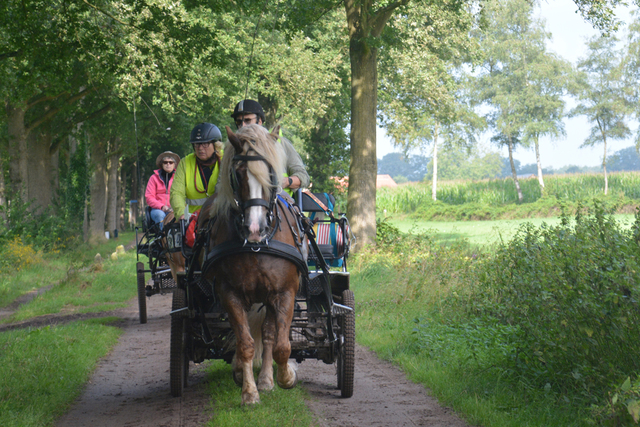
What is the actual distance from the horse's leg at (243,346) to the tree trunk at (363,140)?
10517 mm

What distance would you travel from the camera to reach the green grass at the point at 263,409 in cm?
464

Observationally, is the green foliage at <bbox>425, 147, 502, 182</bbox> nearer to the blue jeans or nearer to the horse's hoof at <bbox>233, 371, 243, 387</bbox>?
the blue jeans

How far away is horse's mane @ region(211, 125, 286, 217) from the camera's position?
4.82 meters

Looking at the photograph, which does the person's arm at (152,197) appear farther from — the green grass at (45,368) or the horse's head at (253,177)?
the horse's head at (253,177)

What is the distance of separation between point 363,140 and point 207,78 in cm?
849

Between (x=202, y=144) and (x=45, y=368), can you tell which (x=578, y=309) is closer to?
(x=202, y=144)

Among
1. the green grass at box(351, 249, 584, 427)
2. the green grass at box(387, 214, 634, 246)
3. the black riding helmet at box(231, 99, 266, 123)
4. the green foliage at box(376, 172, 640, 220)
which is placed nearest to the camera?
the green grass at box(351, 249, 584, 427)

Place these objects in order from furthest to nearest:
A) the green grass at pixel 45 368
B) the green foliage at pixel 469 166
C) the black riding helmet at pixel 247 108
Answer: the green foliage at pixel 469 166 → the black riding helmet at pixel 247 108 → the green grass at pixel 45 368

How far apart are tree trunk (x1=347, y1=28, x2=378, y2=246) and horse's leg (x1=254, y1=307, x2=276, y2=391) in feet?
33.6

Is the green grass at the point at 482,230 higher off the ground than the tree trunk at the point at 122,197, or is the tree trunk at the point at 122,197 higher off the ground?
the tree trunk at the point at 122,197

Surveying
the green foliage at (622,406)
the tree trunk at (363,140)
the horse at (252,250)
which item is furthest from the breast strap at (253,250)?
the tree trunk at (363,140)

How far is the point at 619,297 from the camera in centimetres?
459

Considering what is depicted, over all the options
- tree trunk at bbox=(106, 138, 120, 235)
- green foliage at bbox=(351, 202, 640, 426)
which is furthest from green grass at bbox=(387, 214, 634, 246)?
tree trunk at bbox=(106, 138, 120, 235)


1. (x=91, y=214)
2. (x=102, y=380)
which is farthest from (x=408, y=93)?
(x=102, y=380)
